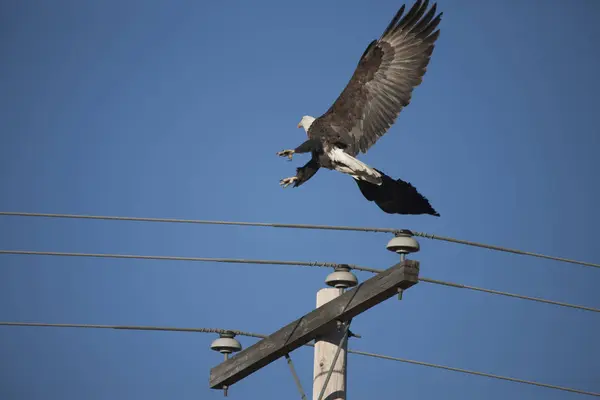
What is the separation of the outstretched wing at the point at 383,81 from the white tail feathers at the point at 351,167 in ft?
1.29

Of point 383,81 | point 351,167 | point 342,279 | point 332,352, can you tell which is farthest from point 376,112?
point 332,352

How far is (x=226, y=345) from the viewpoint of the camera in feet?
22.4

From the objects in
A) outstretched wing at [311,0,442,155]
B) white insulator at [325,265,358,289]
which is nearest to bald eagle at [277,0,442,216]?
outstretched wing at [311,0,442,155]

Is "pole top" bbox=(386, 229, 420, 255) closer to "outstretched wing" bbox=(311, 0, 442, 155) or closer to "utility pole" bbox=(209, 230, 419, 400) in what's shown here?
"utility pole" bbox=(209, 230, 419, 400)

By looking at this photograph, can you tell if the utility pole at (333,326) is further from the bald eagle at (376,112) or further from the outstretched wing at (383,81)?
the outstretched wing at (383,81)

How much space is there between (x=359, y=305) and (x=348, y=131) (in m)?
3.34

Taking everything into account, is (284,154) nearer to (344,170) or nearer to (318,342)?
(344,170)

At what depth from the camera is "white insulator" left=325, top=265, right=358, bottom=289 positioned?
638 cm

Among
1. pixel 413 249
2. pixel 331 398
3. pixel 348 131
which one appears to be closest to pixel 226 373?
pixel 331 398

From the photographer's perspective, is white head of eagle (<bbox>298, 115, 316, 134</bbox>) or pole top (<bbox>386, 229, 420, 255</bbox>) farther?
white head of eagle (<bbox>298, 115, 316, 134</bbox>)

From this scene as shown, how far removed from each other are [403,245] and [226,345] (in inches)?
61.6

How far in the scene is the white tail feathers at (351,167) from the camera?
8125mm

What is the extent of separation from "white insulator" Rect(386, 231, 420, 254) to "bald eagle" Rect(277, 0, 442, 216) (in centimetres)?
173

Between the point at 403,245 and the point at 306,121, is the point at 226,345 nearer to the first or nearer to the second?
the point at 403,245
